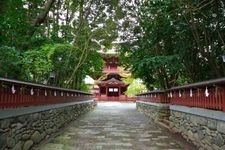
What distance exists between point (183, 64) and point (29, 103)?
6416 mm

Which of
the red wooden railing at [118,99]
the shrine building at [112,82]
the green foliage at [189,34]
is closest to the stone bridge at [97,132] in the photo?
the green foliage at [189,34]

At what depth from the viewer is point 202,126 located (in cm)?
792

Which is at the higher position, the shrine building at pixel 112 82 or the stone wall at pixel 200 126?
the shrine building at pixel 112 82

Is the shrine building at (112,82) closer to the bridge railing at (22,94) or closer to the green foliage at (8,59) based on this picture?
the green foliage at (8,59)

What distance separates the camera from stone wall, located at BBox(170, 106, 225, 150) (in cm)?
661

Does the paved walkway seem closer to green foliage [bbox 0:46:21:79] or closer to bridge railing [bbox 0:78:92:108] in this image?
bridge railing [bbox 0:78:92:108]

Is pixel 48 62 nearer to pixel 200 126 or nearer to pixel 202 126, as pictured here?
pixel 200 126

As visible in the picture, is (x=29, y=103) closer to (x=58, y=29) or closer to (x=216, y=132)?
(x=216, y=132)

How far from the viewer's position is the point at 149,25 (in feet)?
41.0

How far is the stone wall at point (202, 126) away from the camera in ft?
21.7

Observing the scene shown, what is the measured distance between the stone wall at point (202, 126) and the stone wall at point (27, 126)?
4.07m

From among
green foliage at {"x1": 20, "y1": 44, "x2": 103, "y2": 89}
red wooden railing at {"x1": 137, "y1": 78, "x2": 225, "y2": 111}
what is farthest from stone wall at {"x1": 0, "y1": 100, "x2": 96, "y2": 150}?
red wooden railing at {"x1": 137, "y1": 78, "x2": 225, "y2": 111}

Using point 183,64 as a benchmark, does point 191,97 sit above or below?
below

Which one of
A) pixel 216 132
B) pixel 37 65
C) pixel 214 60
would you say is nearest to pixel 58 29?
pixel 37 65
